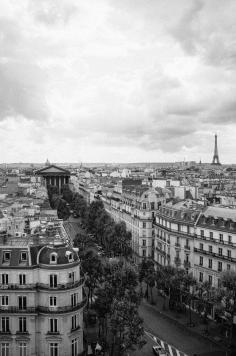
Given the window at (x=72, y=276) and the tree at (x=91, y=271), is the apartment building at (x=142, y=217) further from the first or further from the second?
the window at (x=72, y=276)

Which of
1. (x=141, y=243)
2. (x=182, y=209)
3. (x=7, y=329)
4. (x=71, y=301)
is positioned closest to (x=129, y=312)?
(x=71, y=301)

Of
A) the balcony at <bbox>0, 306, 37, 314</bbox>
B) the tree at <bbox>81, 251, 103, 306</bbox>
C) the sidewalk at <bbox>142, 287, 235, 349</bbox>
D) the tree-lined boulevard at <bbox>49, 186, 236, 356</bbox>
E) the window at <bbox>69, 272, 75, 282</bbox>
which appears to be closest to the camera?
the balcony at <bbox>0, 306, 37, 314</bbox>

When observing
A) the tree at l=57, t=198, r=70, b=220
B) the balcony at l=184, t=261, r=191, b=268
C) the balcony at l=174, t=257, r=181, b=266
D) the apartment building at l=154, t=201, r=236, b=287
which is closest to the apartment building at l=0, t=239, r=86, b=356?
the apartment building at l=154, t=201, r=236, b=287

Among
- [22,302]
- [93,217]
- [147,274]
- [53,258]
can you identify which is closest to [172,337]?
[147,274]

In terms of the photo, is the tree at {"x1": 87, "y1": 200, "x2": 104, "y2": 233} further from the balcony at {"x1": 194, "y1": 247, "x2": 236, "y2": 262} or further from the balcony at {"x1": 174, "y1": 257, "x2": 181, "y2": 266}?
the balcony at {"x1": 194, "y1": 247, "x2": 236, "y2": 262}

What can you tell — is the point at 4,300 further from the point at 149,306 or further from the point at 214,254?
the point at 214,254
